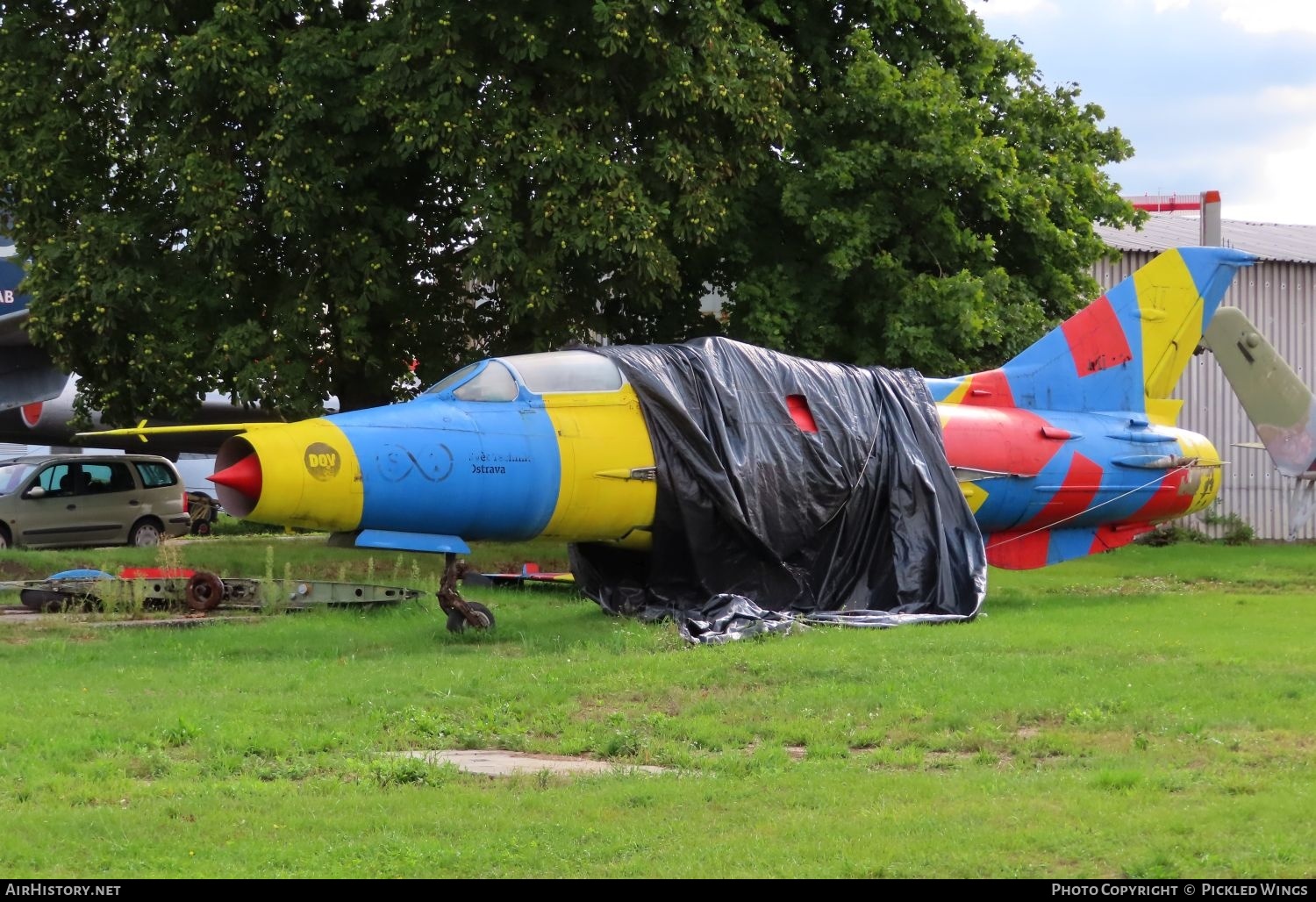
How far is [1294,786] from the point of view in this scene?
7.15 meters

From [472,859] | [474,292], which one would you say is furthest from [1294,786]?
[474,292]

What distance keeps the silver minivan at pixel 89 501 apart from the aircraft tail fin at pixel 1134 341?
53.8 feet

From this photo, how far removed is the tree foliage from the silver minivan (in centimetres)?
547

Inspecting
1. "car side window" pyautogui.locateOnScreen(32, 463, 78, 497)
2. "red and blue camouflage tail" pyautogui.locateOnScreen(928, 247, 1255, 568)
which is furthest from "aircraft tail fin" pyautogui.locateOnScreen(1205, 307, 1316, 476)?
"car side window" pyautogui.locateOnScreen(32, 463, 78, 497)

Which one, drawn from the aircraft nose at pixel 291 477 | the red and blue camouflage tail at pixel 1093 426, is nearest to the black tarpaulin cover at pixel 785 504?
the red and blue camouflage tail at pixel 1093 426

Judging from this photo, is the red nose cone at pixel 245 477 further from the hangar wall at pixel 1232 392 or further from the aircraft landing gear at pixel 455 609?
the hangar wall at pixel 1232 392

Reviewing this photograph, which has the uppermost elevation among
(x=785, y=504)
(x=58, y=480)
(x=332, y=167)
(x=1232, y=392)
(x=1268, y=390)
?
(x=332, y=167)

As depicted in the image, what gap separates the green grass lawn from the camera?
6223mm

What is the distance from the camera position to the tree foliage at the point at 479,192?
19.3 meters

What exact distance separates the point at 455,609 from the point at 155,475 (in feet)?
52.7

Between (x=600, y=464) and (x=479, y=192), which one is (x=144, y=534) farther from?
(x=600, y=464)

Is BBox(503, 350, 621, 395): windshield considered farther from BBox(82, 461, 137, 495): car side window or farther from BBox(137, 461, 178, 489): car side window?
BBox(137, 461, 178, 489): car side window

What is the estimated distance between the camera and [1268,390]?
20.4m

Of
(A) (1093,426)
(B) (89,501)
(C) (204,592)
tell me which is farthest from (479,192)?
(B) (89,501)
